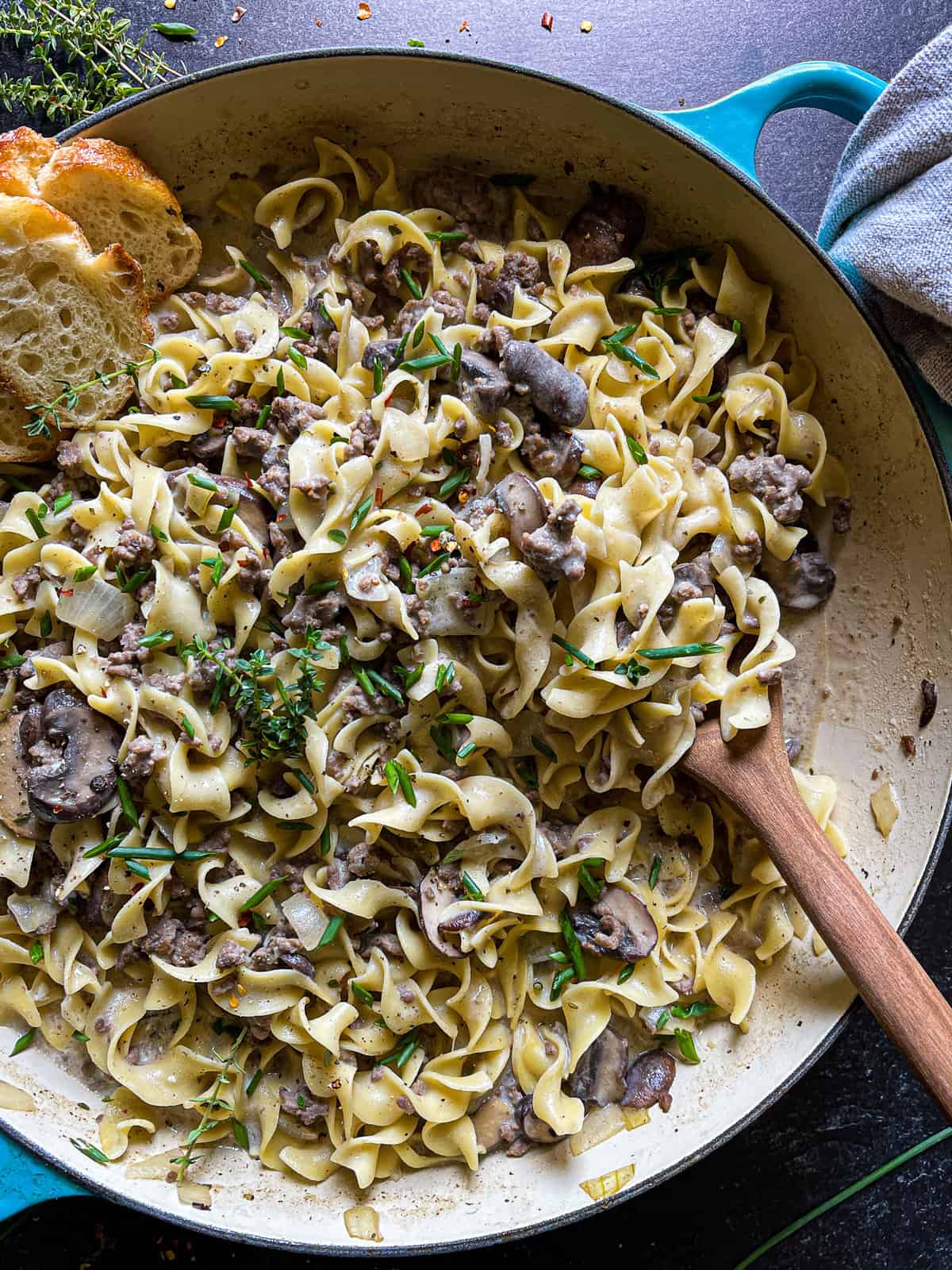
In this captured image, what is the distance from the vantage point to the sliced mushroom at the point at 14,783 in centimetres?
325

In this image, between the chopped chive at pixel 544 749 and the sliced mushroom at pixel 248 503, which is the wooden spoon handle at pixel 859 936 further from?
the sliced mushroom at pixel 248 503

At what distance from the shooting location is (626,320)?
357 centimetres

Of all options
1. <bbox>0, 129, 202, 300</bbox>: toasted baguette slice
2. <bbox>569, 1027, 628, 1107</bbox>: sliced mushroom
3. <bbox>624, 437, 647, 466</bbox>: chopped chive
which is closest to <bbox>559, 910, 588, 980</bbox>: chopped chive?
<bbox>569, 1027, 628, 1107</bbox>: sliced mushroom

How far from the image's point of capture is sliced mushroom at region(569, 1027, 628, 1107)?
3.42 meters

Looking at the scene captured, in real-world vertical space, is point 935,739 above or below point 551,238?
below

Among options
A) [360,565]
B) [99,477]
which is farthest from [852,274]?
[99,477]

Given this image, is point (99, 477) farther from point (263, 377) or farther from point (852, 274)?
point (852, 274)

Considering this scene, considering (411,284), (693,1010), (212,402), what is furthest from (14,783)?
(693,1010)

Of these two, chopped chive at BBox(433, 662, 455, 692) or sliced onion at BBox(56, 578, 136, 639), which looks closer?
chopped chive at BBox(433, 662, 455, 692)

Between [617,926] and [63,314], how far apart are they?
277 cm

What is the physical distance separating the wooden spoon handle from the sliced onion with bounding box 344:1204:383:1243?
1.82 meters

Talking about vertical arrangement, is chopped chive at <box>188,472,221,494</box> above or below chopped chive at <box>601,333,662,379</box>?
below

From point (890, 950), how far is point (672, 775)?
880 mm

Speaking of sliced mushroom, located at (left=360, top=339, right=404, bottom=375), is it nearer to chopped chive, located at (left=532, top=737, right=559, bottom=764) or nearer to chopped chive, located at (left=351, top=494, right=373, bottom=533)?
chopped chive, located at (left=351, top=494, right=373, bottom=533)
